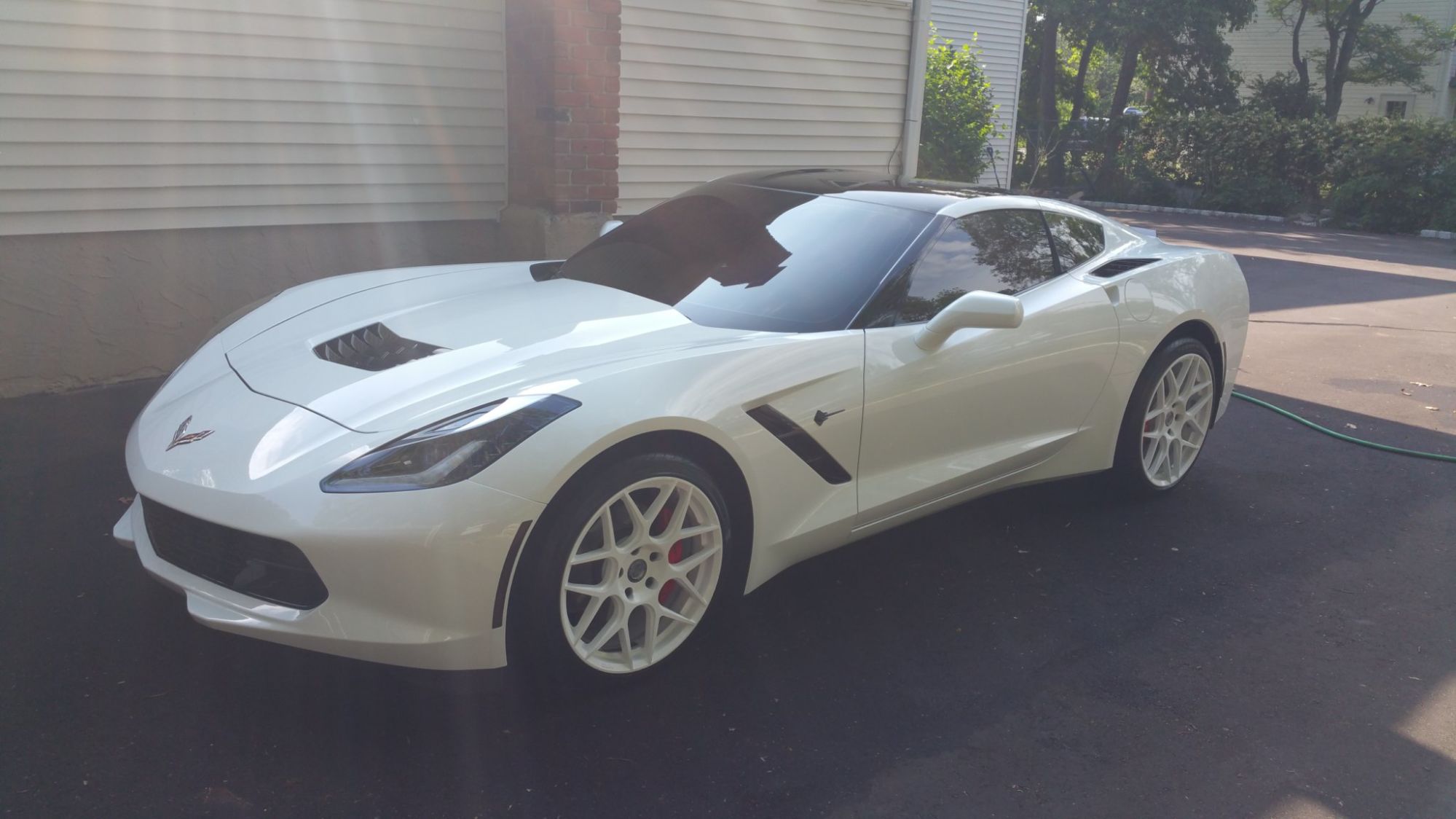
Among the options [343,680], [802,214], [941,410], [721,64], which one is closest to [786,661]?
[941,410]

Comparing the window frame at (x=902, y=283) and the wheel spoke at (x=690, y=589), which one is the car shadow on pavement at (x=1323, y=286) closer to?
the window frame at (x=902, y=283)

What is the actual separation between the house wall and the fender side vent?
4.70 m

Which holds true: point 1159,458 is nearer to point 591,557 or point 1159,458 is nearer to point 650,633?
point 650,633

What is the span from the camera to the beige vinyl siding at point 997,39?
19.9m

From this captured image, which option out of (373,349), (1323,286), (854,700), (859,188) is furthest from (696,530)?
(1323,286)

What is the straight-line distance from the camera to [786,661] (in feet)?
11.2

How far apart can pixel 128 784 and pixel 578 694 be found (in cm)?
113

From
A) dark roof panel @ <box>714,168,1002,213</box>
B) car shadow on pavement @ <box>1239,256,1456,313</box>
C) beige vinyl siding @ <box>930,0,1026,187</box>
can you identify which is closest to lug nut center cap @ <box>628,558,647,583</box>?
dark roof panel @ <box>714,168,1002,213</box>

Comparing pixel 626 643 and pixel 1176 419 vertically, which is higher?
pixel 1176 419

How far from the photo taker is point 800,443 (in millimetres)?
3330

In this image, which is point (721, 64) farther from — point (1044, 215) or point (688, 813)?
point (688, 813)

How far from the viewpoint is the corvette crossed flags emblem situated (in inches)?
119

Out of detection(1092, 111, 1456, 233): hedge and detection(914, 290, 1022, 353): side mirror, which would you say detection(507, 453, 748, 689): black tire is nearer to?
detection(914, 290, 1022, 353): side mirror

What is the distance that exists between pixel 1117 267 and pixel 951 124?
29.8ft
